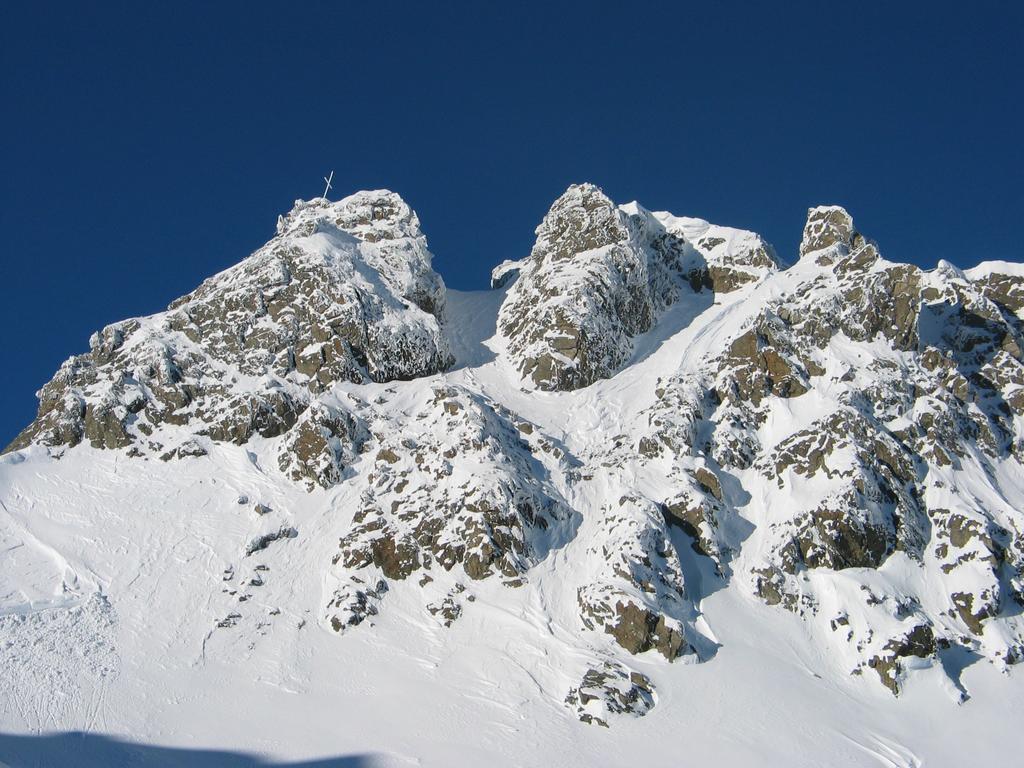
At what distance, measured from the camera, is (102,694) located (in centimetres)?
4709

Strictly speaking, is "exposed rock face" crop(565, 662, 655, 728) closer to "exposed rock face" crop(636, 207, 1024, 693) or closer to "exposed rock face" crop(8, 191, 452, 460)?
"exposed rock face" crop(636, 207, 1024, 693)

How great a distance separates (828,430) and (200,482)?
142 ft

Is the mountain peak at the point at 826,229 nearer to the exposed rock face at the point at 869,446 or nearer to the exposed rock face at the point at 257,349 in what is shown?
the exposed rock face at the point at 869,446

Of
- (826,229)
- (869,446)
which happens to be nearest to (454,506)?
(869,446)

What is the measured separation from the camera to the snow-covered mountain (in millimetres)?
47250

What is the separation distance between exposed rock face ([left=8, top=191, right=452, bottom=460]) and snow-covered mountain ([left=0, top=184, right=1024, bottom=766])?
11.3 inches

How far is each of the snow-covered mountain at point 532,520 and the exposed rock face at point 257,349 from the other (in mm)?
288

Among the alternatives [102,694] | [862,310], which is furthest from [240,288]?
[862,310]

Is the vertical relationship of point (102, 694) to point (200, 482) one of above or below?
below

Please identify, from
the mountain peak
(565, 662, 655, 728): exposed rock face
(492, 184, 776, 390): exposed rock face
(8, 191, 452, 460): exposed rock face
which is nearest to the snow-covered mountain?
(565, 662, 655, 728): exposed rock face

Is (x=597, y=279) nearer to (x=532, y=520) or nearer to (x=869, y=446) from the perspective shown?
(x=869, y=446)

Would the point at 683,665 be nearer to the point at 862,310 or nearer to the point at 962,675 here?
the point at 962,675

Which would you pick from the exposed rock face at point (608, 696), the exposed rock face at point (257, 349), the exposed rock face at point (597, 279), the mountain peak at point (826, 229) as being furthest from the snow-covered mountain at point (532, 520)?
the mountain peak at point (826, 229)

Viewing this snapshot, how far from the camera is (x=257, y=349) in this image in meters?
72.4
